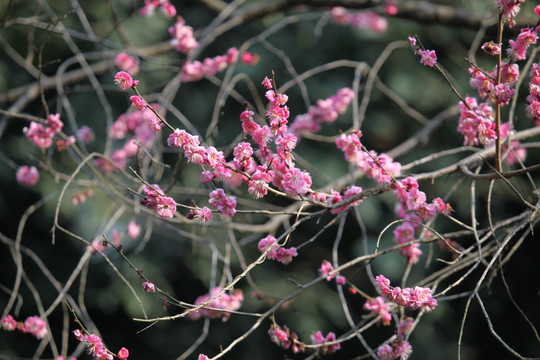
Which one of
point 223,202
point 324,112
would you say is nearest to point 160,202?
point 223,202

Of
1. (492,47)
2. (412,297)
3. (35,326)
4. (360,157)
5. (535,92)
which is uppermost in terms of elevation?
(492,47)

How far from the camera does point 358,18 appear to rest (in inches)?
134

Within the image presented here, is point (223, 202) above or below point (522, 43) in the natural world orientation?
below

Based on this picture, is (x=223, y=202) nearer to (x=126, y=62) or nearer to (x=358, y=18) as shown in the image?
(x=126, y=62)

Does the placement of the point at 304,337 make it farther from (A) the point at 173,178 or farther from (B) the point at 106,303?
(A) the point at 173,178

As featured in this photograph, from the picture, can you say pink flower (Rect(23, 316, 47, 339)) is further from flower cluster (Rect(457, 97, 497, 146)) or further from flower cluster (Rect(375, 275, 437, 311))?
flower cluster (Rect(457, 97, 497, 146))

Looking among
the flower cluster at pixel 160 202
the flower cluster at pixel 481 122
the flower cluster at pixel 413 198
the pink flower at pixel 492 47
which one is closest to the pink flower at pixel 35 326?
the flower cluster at pixel 160 202

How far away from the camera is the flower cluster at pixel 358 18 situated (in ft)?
10.3

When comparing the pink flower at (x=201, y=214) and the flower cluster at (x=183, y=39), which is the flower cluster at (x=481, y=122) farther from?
the flower cluster at (x=183, y=39)

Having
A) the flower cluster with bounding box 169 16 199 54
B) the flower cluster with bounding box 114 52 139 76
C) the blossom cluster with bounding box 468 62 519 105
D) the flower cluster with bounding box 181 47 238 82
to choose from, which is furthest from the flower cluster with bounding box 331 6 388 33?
the blossom cluster with bounding box 468 62 519 105

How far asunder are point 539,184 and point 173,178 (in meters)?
2.94

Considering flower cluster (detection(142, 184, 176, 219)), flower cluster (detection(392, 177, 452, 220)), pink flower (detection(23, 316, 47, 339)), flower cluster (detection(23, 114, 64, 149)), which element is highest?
flower cluster (detection(142, 184, 176, 219))

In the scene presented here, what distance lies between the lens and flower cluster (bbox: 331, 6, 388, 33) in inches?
123

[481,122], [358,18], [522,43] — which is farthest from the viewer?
[358,18]
